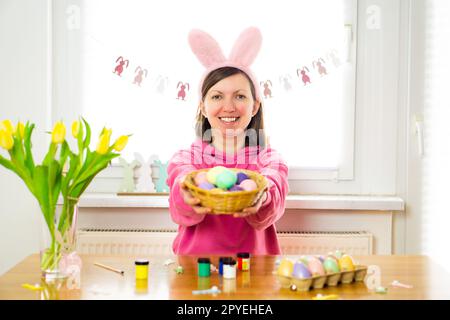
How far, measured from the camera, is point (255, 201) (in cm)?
167

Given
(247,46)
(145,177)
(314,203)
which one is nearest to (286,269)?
(247,46)

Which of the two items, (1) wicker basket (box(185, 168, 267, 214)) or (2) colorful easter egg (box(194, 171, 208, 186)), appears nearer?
(1) wicker basket (box(185, 168, 267, 214))

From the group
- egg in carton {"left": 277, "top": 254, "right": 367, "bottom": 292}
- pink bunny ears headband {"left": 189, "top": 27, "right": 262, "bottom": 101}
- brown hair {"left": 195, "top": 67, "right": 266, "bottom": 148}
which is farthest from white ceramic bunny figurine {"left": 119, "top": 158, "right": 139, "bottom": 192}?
egg in carton {"left": 277, "top": 254, "right": 367, "bottom": 292}

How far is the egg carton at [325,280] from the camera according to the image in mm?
1430

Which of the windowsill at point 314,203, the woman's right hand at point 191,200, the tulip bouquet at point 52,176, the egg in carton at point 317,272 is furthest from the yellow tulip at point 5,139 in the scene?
the windowsill at point 314,203

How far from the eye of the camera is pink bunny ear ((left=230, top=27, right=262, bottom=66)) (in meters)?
2.12

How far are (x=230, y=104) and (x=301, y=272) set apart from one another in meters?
0.83

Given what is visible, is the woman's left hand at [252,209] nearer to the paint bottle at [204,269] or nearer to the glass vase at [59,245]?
the paint bottle at [204,269]

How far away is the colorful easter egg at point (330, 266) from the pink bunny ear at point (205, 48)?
0.90m

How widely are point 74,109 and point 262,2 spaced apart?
0.87m

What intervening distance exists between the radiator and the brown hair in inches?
19.4

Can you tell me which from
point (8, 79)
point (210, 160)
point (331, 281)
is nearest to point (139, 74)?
point (8, 79)

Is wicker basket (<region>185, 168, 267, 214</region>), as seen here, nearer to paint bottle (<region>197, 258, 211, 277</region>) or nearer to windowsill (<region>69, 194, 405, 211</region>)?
paint bottle (<region>197, 258, 211, 277</region>)
